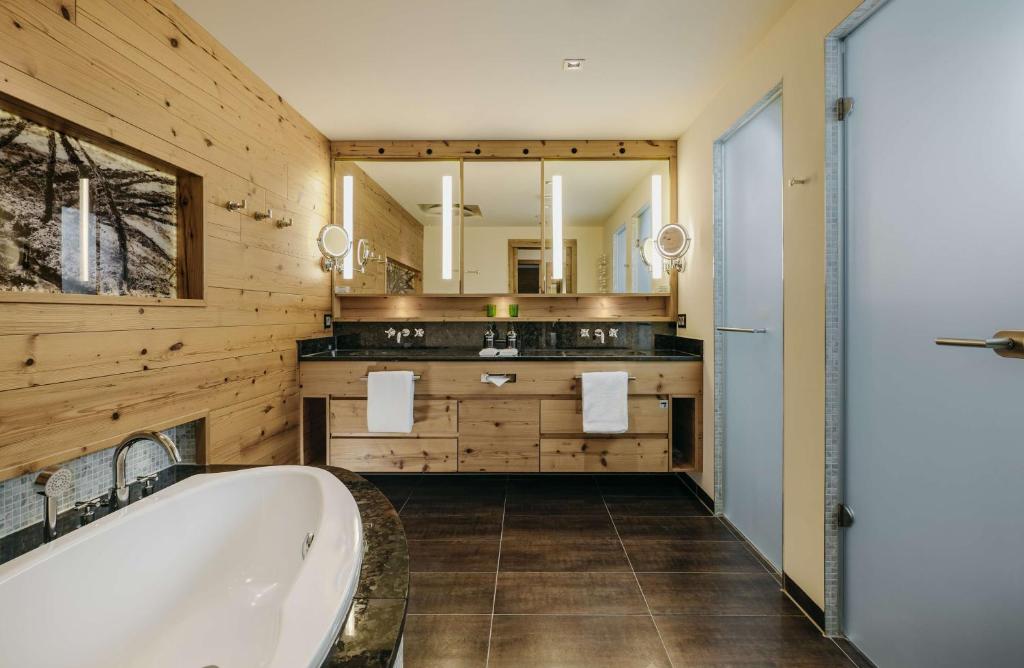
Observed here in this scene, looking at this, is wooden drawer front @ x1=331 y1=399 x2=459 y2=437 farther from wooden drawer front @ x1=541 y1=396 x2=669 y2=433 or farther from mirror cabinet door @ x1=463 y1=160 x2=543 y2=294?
mirror cabinet door @ x1=463 y1=160 x2=543 y2=294

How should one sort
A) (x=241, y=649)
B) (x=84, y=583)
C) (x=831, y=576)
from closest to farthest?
1. (x=84, y=583)
2. (x=241, y=649)
3. (x=831, y=576)

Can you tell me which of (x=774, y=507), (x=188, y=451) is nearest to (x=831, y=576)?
(x=774, y=507)

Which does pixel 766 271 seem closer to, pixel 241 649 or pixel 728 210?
pixel 728 210

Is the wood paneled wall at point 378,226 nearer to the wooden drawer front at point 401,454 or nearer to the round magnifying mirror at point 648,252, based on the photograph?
the wooden drawer front at point 401,454

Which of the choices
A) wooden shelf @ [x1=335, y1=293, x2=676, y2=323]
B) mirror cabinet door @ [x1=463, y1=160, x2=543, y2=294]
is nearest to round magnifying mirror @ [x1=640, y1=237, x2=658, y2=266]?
wooden shelf @ [x1=335, y1=293, x2=676, y2=323]

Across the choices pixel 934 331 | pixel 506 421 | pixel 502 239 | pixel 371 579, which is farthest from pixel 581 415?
pixel 371 579

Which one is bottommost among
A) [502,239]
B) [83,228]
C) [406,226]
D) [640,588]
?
[640,588]

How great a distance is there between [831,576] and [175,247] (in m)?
2.78

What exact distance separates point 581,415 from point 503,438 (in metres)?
0.49

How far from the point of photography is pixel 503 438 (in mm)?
2779

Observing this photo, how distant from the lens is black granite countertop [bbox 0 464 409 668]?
0.71m

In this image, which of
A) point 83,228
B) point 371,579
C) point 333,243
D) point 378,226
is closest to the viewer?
point 371,579

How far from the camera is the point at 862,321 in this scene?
150 centimetres

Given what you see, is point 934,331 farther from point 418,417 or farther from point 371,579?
point 418,417
